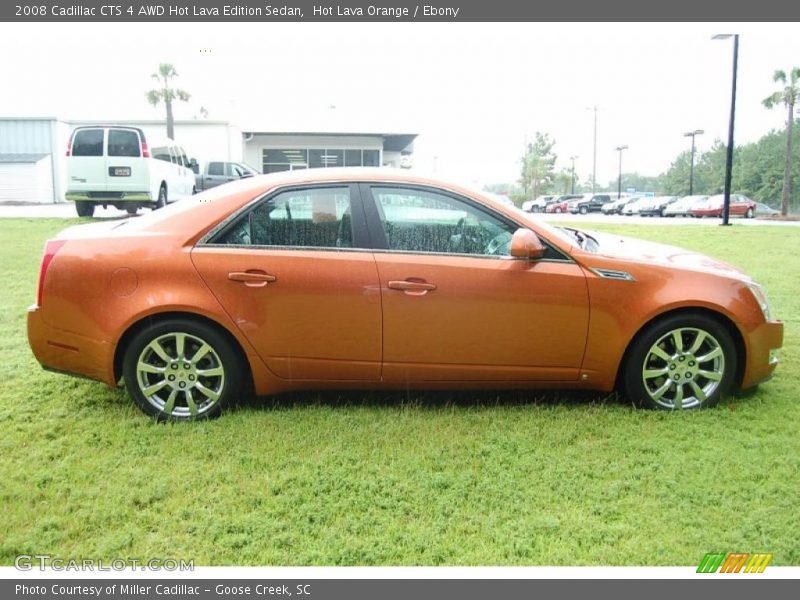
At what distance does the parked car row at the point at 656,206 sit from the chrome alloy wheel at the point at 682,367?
29525 mm

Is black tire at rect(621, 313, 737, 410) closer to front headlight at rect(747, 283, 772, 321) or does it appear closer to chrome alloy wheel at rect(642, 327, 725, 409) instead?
chrome alloy wheel at rect(642, 327, 725, 409)

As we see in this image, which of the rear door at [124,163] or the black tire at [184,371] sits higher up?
the rear door at [124,163]

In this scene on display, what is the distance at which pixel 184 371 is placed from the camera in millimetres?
3959

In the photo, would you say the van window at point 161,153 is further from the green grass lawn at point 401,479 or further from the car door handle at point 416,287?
the car door handle at point 416,287

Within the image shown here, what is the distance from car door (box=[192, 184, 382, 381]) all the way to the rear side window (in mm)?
13302

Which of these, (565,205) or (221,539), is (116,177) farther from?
(565,205)

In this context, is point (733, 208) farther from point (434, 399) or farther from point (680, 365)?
point (434, 399)

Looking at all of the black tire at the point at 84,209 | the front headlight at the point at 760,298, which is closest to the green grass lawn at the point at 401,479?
the front headlight at the point at 760,298

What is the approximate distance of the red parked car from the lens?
3688cm

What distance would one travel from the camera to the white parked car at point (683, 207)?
39.4 meters

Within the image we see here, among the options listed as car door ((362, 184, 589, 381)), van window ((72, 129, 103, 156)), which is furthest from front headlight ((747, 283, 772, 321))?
van window ((72, 129, 103, 156))

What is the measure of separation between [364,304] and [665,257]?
1.96 meters

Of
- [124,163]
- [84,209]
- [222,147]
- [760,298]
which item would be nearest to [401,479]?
[760,298]

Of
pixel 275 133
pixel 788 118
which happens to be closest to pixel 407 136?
pixel 275 133
